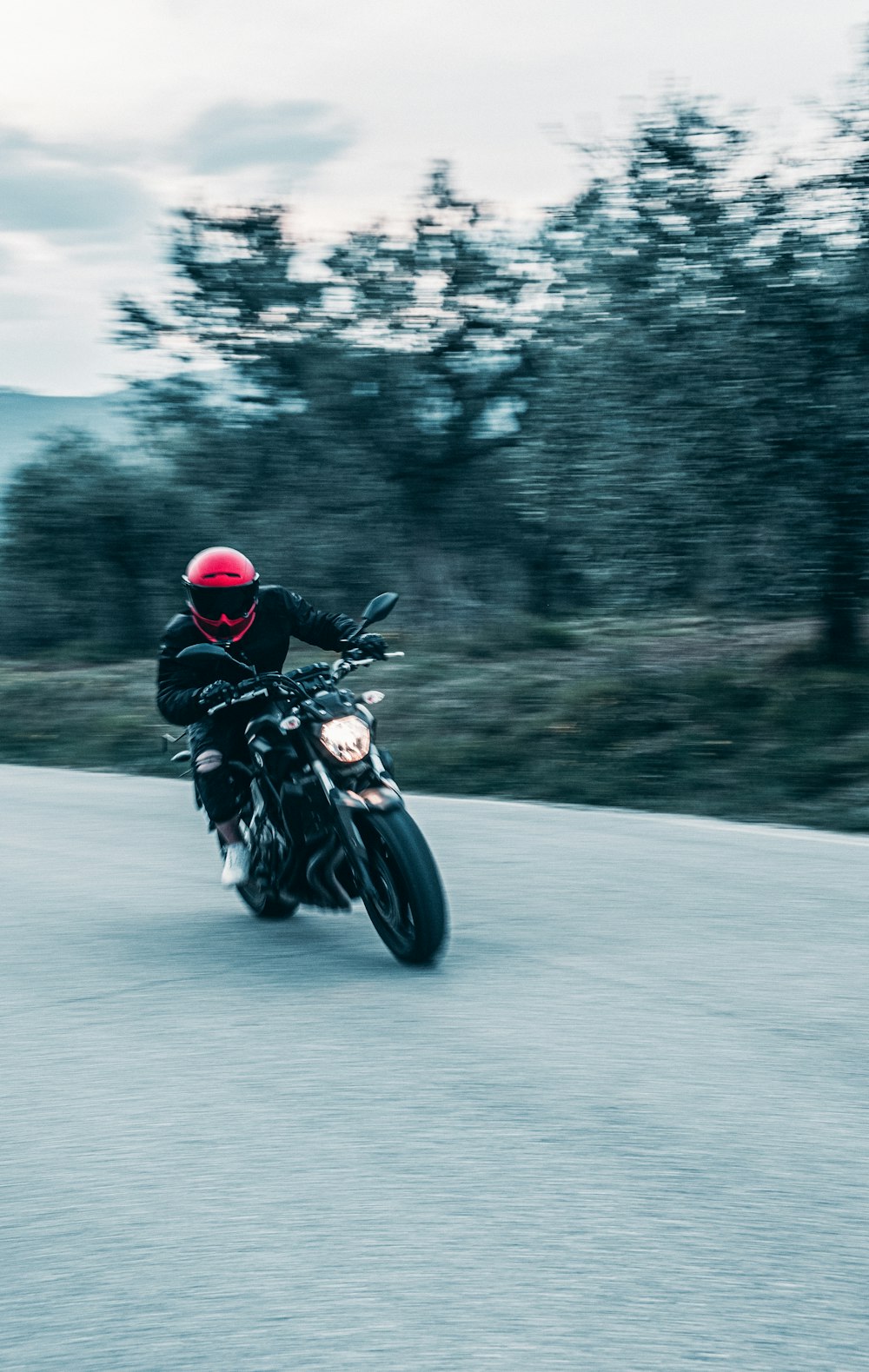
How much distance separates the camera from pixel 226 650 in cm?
623

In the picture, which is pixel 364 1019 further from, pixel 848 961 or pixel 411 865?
pixel 848 961

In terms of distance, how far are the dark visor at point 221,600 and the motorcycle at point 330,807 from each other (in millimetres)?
232

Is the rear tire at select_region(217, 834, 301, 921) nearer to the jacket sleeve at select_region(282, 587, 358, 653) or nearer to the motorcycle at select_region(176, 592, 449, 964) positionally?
the motorcycle at select_region(176, 592, 449, 964)

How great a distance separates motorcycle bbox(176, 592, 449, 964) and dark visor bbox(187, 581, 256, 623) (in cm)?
23

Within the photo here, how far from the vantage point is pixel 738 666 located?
572 inches

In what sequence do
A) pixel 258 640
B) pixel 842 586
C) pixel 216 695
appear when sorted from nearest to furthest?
1. pixel 216 695
2. pixel 258 640
3. pixel 842 586

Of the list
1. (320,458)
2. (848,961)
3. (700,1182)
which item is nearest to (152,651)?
(320,458)

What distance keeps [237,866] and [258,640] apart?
3.09 ft

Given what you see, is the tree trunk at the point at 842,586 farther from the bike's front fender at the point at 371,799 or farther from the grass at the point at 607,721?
the bike's front fender at the point at 371,799

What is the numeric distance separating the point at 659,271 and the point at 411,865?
9.32 m

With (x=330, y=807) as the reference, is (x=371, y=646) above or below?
above

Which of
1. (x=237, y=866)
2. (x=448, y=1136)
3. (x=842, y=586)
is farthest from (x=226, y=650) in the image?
(x=842, y=586)

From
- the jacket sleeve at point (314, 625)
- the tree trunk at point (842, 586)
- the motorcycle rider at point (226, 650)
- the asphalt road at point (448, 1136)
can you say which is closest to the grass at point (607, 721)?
the tree trunk at point (842, 586)

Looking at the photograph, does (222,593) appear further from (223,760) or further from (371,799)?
(371,799)
